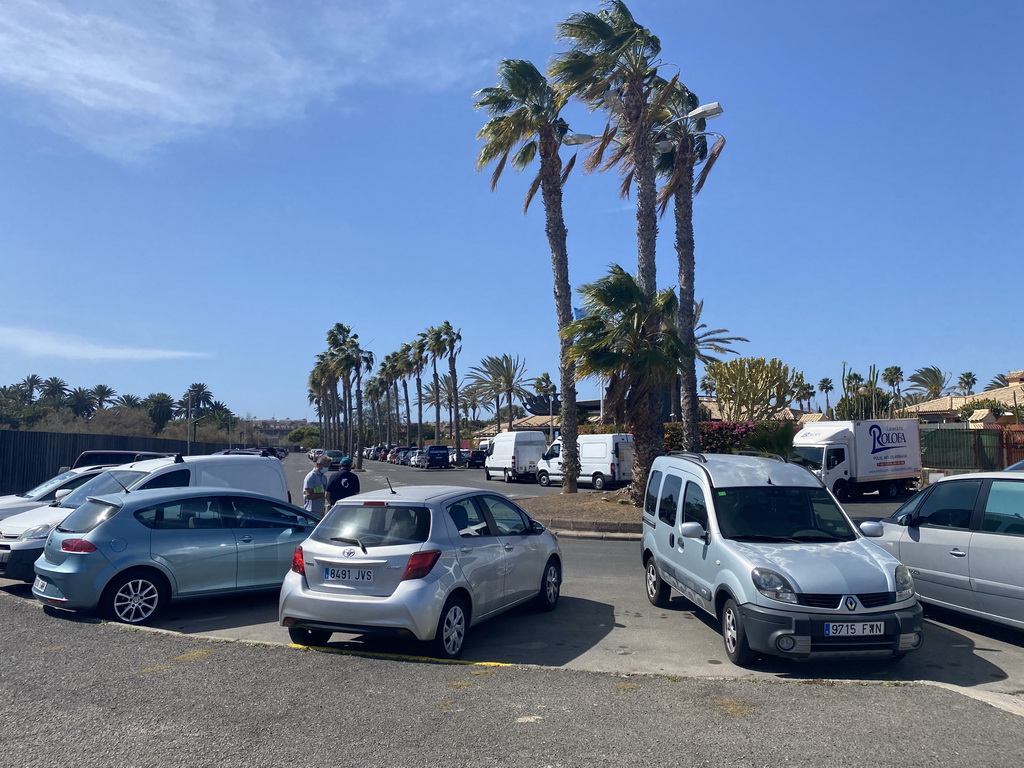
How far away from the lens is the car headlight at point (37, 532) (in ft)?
31.8

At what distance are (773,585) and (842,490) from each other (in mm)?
21035

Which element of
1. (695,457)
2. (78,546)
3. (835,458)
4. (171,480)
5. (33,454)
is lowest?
(78,546)

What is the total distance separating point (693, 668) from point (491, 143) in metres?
19.1

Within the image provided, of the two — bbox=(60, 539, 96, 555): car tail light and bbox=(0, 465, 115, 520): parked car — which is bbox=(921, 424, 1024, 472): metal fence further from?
bbox=(60, 539, 96, 555): car tail light

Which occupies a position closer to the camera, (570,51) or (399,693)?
(399,693)

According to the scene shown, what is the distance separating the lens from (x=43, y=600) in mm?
8383

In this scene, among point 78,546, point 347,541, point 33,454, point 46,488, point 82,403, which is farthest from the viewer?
point 82,403

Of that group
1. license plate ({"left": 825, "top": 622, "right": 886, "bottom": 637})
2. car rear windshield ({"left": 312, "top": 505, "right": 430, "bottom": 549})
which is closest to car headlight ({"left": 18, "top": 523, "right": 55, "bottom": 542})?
car rear windshield ({"left": 312, "top": 505, "right": 430, "bottom": 549})

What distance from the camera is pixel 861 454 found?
82.2 ft

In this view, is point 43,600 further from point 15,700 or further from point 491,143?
point 491,143

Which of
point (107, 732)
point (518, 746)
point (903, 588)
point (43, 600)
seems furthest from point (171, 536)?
point (903, 588)

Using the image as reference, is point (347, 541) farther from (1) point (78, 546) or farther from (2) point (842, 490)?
(2) point (842, 490)

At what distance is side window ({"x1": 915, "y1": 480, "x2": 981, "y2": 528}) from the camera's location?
25.4 ft

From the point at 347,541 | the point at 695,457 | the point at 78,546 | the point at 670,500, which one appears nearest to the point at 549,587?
the point at 670,500
